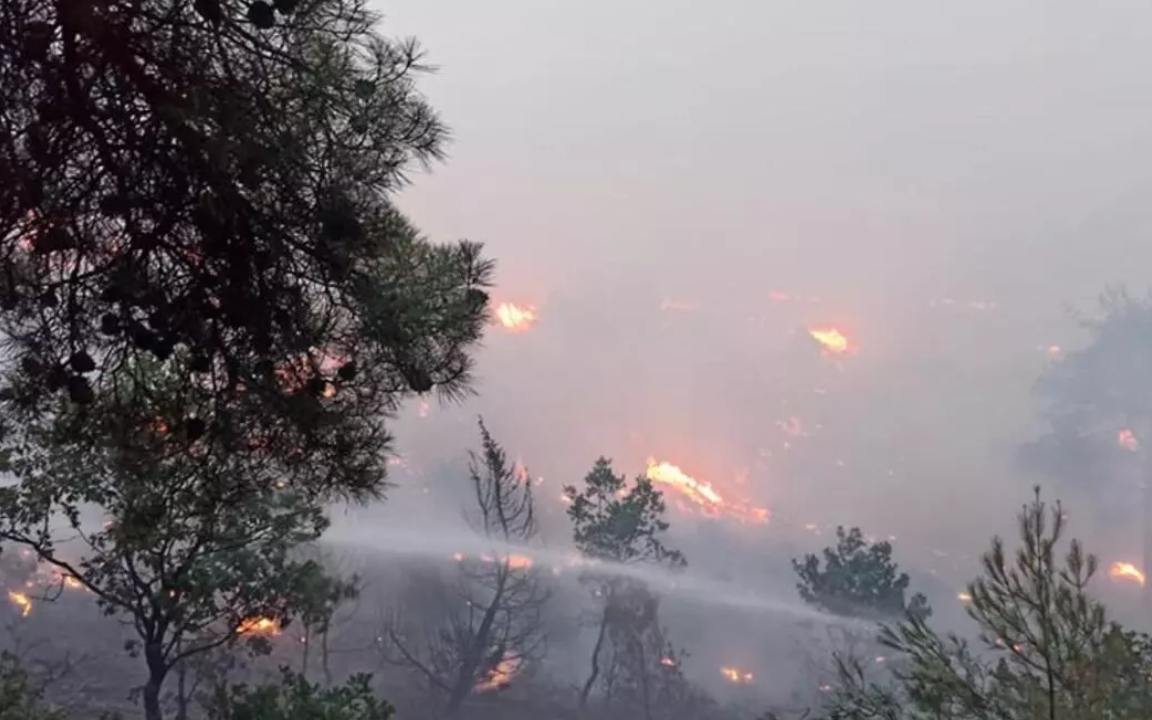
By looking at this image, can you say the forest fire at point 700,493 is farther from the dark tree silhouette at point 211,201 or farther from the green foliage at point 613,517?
the dark tree silhouette at point 211,201

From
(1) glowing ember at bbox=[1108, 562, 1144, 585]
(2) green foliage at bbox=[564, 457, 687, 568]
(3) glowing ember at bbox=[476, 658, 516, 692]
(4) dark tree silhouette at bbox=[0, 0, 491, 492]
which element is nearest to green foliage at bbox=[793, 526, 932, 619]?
(2) green foliage at bbox=[564, 457, 687, 568]

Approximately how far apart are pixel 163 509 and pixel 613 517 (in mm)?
21101

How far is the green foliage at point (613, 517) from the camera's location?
24109 mm

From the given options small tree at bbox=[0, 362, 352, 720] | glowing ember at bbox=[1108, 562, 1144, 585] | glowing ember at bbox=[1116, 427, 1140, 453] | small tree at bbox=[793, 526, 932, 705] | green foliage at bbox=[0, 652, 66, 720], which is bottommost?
green foliage at bbox=[0, 652, 66, 720]

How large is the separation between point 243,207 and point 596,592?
24.8 meters

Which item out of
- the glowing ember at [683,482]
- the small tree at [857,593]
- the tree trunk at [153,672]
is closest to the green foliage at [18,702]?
the tree trunk at [153,672]

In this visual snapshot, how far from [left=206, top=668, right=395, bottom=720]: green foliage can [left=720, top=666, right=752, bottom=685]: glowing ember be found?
69.9 ft

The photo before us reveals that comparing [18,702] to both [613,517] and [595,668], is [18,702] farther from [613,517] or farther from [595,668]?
[613,517]

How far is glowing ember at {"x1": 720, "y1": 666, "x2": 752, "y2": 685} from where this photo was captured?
26516 mm

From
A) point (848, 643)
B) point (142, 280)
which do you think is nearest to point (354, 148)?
point (142, 280)

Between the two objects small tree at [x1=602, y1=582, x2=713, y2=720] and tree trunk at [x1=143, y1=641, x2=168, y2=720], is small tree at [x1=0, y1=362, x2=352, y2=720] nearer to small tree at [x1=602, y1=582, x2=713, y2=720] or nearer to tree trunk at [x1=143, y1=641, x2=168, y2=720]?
tree trunk at [x1=143, y1=641, x2=168, y2=720]

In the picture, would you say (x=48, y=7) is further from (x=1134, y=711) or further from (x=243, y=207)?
(x=1134, y=711)

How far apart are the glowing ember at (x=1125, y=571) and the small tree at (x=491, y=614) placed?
25.9m

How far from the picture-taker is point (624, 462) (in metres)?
47.5
